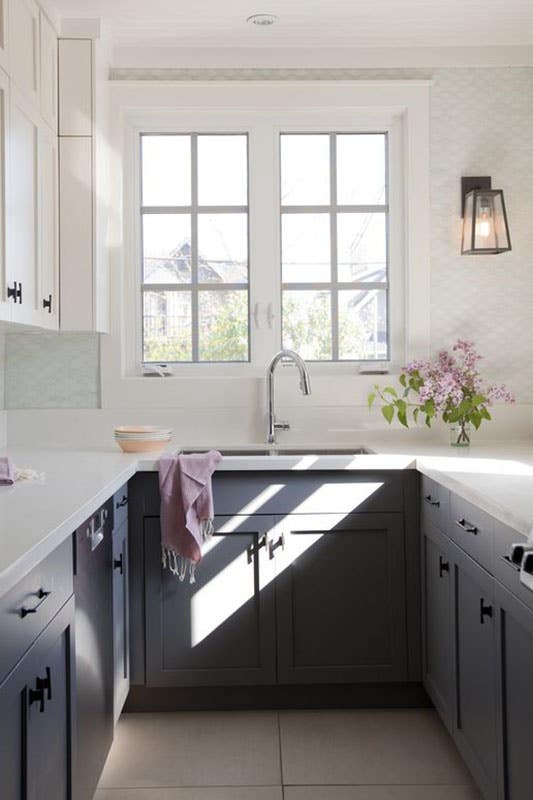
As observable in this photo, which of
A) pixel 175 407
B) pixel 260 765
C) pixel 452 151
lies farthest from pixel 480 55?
pixel 260 765

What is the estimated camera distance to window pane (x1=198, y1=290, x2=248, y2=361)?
3.67 m

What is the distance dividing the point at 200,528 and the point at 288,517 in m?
0.31

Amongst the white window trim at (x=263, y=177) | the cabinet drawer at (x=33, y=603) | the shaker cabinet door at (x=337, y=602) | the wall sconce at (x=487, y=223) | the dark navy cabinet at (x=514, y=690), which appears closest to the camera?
the cabinet drawer at (x=33, y=603)

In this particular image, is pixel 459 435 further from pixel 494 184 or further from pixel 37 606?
pixel 37 606

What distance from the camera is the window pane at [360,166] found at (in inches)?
145

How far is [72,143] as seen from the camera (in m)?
3.23

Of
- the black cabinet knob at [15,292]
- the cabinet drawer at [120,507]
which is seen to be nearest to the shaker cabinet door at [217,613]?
the cabinet drawer at [120,507]

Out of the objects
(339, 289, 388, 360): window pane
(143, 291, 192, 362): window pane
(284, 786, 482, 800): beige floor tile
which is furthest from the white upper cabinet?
(284, 786, 482, 800): beige floor tile

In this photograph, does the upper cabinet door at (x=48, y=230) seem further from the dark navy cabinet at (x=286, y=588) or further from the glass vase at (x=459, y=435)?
the glass vase at (x=459, y=435)

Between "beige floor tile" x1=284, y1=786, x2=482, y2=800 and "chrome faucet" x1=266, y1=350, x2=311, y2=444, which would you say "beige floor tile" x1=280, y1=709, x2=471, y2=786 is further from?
"chrome faucet" x1=266, y1=350, x2=311, y2=444

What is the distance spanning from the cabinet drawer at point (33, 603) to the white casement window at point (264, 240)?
1847 mm

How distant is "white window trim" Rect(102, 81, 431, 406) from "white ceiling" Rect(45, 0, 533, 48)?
0.56 ft

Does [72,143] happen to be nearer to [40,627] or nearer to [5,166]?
[5,166]

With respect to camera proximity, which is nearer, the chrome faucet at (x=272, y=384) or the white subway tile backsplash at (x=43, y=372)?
the chrome faucet at (x=272, y=384)
